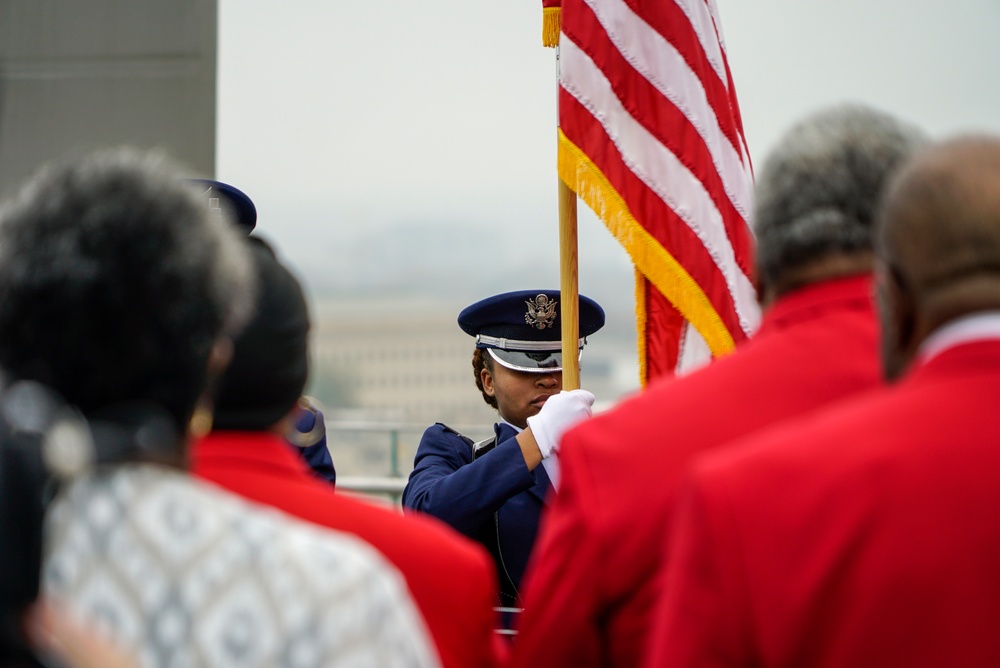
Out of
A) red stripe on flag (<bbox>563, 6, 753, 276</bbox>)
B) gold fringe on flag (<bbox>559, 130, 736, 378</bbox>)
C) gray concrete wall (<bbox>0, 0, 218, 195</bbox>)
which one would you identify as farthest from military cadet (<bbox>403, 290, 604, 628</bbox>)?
gray concrete wall (<bbox>0, 0, 218, 195</bbox>)

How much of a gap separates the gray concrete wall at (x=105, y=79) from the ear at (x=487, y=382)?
7.33 feet

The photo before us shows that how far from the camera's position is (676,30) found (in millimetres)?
2857

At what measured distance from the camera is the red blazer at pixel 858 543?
996mm

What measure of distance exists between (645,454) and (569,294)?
142 centimetres

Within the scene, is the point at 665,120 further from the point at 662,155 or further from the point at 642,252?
the point at 642,252

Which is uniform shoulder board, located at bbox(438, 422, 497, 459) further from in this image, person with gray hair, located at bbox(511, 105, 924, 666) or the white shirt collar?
the white shirt collar

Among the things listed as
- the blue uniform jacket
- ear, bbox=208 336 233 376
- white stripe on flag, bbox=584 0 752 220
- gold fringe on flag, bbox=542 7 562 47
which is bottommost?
the blue uniform jacket

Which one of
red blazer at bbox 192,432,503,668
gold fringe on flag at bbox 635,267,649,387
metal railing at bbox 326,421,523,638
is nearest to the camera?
red blazer at bbox 192,432,503,668

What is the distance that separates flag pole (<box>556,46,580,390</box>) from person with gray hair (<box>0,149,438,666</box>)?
5.42 feet

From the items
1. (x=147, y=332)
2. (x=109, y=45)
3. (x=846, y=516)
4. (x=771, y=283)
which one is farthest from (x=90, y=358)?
(x=109, y=45)

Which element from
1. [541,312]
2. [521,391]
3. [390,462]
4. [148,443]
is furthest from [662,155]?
[390,462]

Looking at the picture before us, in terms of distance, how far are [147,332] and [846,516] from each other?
0.64 meters

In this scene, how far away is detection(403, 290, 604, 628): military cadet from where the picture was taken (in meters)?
2.71

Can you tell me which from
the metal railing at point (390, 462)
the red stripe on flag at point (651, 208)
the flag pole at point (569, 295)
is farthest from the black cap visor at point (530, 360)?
the metal railing at point (390, 462)
